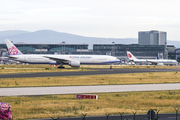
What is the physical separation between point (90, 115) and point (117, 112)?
233 centimetres

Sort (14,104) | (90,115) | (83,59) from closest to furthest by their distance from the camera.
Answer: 1. (90,115)
2. (14,104)
3. (83,59)

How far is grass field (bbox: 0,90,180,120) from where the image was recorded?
69.1ft

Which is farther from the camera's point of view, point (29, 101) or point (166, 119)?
point (29, 101)

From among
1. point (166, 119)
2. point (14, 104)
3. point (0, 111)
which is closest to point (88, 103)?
point (14, 104)

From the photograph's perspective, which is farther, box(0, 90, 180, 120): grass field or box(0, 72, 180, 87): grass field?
box(0, 72, 180, 87): grass field

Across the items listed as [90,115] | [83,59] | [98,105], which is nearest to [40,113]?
[90,115]

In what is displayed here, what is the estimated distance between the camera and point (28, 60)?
86.0 m

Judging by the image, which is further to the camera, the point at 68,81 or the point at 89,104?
the point at 68,81

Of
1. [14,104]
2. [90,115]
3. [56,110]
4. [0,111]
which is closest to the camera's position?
[0,111]

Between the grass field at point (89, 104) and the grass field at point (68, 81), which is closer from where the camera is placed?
the grass field at point (89, 104)

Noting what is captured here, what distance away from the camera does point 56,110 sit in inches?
869

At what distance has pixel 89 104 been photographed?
24828 millimetres

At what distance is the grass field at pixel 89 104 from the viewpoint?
2107 cm

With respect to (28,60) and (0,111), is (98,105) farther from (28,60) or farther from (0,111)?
Answer: (28,60)
